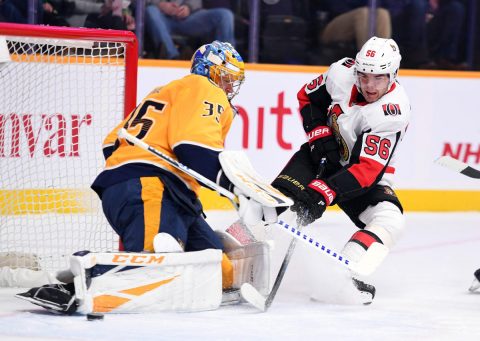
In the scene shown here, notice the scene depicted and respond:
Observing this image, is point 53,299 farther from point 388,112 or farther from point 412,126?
point 412,126

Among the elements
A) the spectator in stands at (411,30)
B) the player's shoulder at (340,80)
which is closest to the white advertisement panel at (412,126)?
the spectator in stands at (411,30)

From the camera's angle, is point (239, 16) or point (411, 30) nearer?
point (239, 16)

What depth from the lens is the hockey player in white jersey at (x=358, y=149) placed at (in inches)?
150

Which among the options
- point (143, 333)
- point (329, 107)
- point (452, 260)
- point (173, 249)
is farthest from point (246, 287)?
point (452, 260)

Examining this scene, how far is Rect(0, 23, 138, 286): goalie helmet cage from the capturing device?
4.10 meters

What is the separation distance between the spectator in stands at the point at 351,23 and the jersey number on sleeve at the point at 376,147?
2.56 meters

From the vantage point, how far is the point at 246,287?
349cm

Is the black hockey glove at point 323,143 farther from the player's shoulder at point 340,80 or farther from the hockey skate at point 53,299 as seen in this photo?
the hockey skate at point 53,299

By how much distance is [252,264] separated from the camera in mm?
3664

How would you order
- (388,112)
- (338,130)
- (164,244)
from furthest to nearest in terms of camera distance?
(338,130)
(388,112)
(164,244)

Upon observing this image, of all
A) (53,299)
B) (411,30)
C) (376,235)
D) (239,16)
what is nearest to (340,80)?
(376,235)

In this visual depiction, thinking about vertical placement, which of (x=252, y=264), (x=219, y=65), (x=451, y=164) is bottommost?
(x=252, y=264)

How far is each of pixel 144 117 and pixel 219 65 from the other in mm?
312

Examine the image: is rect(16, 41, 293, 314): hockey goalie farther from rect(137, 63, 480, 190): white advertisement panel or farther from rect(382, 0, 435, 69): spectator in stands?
rect(382, 0, 435, 69): spectator in stands
